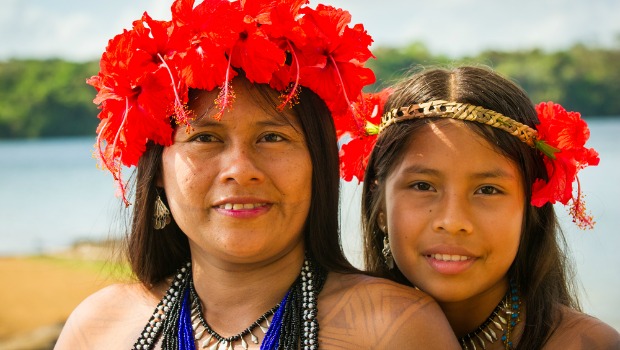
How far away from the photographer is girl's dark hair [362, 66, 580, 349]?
3336 mm

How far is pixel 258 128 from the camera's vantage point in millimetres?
3012

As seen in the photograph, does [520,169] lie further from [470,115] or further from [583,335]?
[583,335]

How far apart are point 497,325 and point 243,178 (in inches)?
49.3

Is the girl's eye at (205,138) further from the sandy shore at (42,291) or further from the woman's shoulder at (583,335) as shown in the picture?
the sandy shore at (42,291)

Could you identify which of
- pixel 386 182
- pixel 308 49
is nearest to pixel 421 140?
pixel 386 182

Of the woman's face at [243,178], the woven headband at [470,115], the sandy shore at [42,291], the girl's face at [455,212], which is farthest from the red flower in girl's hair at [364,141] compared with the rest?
the sandy shore at [42,291]

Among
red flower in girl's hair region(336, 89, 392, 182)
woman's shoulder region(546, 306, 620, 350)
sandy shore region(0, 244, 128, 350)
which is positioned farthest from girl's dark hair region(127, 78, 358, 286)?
sandy shore region(0, 244, 128, 350)

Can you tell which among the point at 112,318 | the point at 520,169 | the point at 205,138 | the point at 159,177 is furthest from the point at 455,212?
the point at 112,318

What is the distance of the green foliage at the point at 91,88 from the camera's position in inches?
781

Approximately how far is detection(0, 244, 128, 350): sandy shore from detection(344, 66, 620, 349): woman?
5.13 meters

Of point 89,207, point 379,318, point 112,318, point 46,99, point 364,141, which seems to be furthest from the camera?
point 46,99

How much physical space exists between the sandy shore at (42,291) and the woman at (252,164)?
499cm

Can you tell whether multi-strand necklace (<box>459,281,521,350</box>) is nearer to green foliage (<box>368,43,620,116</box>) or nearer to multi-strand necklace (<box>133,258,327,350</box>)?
multi-strand necklace (<box>133,258,327,350</box>)

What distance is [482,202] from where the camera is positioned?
324 cm
